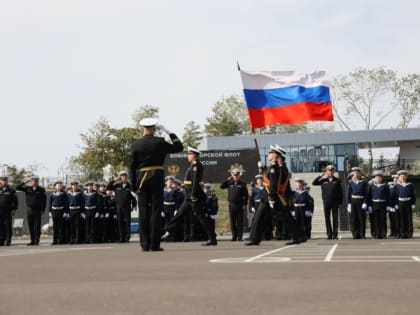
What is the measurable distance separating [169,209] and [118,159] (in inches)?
1362

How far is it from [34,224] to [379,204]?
9343mm

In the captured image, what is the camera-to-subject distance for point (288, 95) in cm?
2120

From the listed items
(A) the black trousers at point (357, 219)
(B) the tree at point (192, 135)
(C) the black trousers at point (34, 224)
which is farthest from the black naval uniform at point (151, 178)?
(B) the tree at point (192, 135)

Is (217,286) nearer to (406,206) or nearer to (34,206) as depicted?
(406,206)

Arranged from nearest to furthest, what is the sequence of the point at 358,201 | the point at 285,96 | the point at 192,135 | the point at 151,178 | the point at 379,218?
the point at 151,178 < the point at 358,201 < the point at 379,218 < the point at 285,96 < the point at 192,135

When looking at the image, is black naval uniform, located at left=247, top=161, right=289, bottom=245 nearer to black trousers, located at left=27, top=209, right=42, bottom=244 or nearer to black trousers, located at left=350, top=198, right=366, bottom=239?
black trousers, located at left=350, top=198, right=366, bottom=239

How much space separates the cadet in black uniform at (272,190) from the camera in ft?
46.9

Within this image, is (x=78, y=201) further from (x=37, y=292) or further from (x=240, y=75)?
(x=37, y=292)

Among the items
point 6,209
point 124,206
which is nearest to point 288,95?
point 124,206

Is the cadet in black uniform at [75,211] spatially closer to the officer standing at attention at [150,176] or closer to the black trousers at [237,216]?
the black trousers at [237,216]

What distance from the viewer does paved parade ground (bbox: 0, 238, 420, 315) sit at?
5.55 meters

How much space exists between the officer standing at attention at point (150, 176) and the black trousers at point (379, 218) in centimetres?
1009

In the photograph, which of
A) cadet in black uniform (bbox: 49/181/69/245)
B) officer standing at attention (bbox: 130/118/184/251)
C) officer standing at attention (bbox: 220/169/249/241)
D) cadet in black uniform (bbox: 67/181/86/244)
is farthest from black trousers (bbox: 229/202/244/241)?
officer standing at attention (bbox: 130/118/184/251)

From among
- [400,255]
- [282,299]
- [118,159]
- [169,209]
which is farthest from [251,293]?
[118,159]
